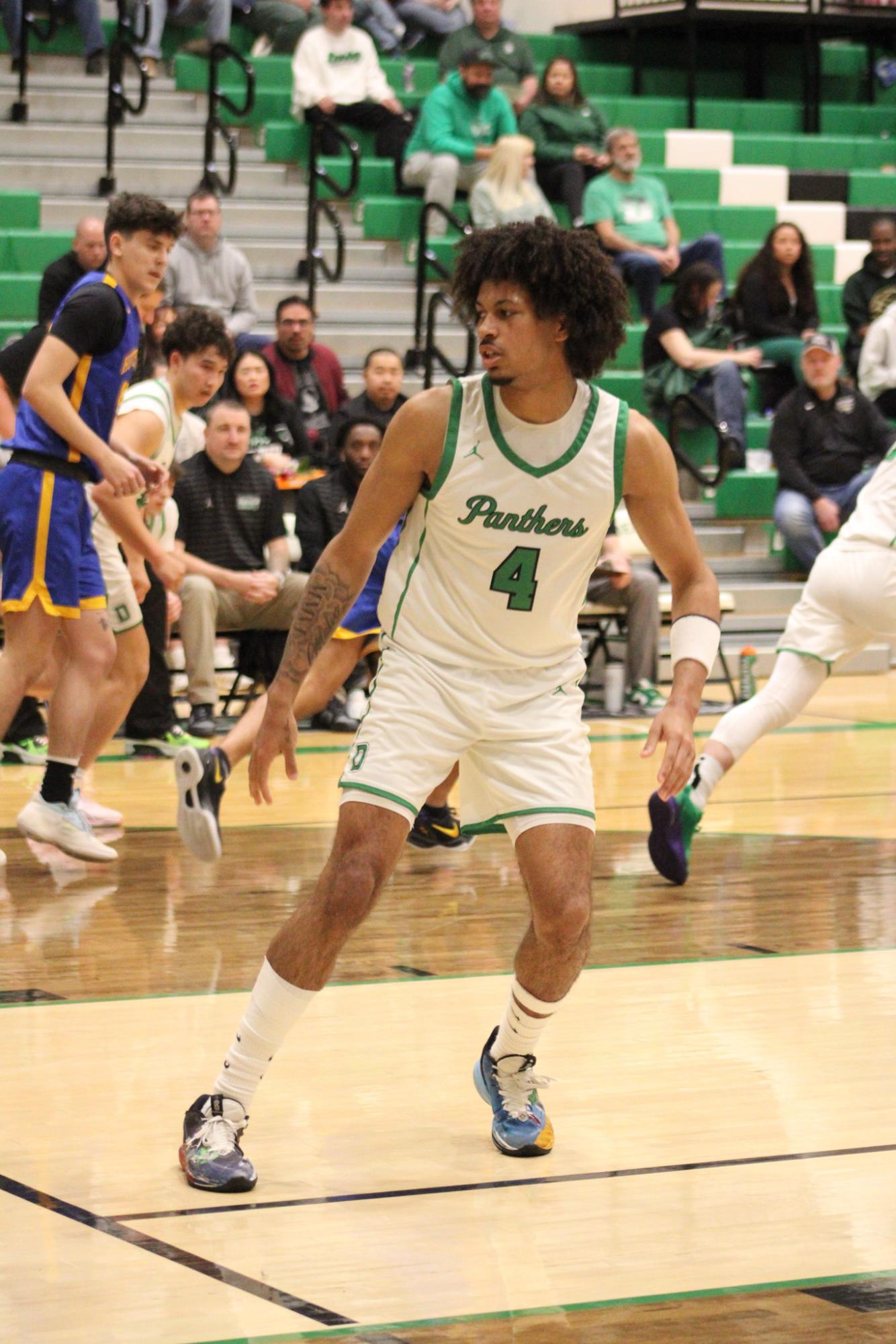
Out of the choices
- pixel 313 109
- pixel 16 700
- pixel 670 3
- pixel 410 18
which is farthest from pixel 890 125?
pixel 16 700

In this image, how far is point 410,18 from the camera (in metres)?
14.9

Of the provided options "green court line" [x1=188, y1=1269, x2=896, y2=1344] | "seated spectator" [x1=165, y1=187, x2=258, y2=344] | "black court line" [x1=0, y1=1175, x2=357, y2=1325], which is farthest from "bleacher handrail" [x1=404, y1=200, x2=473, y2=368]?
"green court line" [x1=188, y1=1269, x2=896, y2=1344]

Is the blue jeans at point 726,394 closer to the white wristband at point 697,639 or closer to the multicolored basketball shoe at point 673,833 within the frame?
the multicolored basketball shoe at point 673,833

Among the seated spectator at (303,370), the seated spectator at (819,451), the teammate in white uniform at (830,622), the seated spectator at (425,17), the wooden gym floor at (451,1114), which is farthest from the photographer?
the seated spectator at (425,17)

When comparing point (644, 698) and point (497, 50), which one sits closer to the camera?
point (644, 698)

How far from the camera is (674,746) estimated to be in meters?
3.43

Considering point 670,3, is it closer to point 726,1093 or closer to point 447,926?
point 447,926

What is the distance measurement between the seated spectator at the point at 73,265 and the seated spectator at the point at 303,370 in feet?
3.74

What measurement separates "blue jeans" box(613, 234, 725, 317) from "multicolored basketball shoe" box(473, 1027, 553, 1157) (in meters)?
9.45

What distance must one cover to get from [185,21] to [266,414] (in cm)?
494

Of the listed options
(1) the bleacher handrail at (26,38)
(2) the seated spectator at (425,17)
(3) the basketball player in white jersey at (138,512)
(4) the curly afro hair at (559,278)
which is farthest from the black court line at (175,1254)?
(2) the seated spectator at (425,17)

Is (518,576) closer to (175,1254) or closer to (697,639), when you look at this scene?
(697,639)

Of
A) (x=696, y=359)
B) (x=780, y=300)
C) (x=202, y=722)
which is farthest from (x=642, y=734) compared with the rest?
(x=780, y=300)

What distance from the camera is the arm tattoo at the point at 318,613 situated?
350cm
